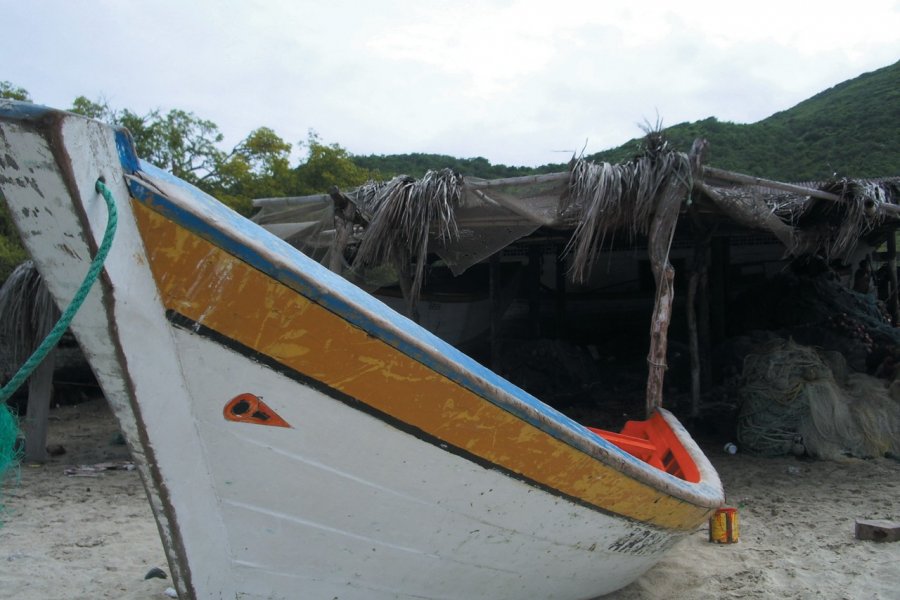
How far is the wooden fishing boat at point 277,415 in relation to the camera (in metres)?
1.84

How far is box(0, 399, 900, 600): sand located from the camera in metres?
3.47

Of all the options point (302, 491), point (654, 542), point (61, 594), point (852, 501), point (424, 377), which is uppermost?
point (424, 377)

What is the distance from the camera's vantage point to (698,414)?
7.08 m

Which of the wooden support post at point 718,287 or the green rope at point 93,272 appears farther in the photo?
the wooden support post at point 718,287

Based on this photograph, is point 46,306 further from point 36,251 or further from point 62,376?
point 36,251

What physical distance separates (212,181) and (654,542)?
1812 centimetres

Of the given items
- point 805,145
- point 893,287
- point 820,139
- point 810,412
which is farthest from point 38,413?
point 820,139

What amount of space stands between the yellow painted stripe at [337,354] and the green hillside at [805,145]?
59.6 ft

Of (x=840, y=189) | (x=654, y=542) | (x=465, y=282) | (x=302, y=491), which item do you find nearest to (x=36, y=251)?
(x=302, y=491)

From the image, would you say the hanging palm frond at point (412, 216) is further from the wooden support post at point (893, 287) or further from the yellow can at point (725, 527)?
the wooden support post at point (893, 287)

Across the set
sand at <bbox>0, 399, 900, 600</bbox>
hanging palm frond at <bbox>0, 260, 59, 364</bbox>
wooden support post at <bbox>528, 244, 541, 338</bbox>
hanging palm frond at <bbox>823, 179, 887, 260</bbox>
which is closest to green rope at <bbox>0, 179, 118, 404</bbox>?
sand at <bbox>0, 399, 900, 600</bbox>

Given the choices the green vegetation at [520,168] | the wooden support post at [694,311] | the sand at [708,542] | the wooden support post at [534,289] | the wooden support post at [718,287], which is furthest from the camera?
the green vegetation at [520,168]

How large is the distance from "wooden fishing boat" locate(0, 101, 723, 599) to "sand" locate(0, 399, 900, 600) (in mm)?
1418

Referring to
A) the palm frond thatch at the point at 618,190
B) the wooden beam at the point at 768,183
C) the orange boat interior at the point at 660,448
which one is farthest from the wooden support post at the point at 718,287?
the orange boat interior at the point at 660,448
